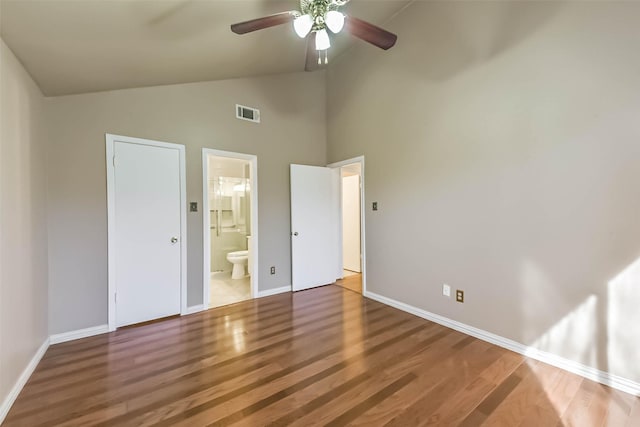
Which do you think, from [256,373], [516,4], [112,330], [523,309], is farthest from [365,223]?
[112,330]

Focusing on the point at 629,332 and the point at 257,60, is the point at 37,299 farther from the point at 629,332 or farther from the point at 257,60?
the point at 629,332

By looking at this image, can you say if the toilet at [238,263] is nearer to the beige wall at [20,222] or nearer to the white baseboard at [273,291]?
the white baseboard at [273,291]

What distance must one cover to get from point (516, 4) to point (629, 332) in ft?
8.31

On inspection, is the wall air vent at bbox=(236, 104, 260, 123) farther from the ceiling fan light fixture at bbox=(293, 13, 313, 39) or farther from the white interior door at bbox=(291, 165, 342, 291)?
the ceiling fan light fixture at bbox=(293, 13, 313, 39)

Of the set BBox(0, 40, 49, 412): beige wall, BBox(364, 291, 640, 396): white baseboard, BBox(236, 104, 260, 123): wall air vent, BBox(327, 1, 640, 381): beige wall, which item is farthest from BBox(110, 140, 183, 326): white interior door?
BBox(364, 291, 640, 396): white baseboard

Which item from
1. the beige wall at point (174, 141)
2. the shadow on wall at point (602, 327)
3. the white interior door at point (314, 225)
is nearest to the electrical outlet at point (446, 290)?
the shadow on wall at point (602, 327)

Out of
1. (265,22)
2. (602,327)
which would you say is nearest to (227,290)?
(265,22)

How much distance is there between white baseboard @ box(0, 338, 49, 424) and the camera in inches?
62.2

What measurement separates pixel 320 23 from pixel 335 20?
21 cm

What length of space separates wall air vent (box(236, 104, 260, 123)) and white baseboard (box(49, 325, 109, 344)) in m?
2.72

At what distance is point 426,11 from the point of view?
2.87 m

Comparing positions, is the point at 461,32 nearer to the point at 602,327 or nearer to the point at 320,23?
the point at 320,23

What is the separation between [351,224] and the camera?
536 centimetres

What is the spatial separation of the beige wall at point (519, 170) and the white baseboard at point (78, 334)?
3065 millimetres
